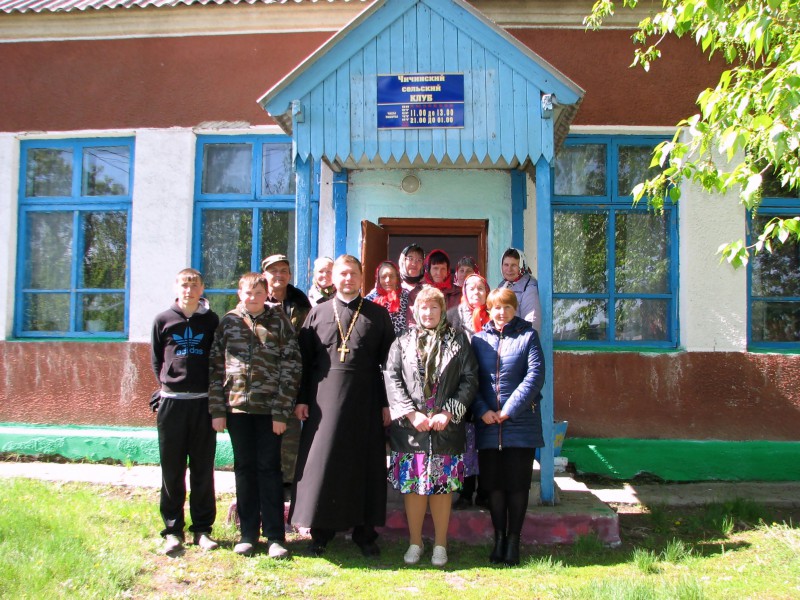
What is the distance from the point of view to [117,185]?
6.74 metres

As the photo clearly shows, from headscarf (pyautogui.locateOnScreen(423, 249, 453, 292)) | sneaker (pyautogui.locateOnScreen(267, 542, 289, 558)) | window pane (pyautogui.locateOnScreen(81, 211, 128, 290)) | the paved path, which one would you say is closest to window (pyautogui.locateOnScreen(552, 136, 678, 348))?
the paved path

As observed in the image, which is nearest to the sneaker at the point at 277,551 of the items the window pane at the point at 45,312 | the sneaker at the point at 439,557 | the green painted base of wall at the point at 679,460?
the sneaker at the point at 439,557

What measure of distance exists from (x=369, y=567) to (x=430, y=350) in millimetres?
1245

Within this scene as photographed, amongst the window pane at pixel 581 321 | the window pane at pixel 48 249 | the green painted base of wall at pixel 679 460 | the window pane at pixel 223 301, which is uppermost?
the window pane at pixel 48 249

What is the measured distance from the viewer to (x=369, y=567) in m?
3.72

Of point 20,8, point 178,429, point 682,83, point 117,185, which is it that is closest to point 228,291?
point 117,185

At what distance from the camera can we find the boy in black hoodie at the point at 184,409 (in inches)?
151

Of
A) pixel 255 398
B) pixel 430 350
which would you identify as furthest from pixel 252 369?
pixel 430 350

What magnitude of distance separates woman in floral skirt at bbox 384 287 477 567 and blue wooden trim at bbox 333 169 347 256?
219 centimetres

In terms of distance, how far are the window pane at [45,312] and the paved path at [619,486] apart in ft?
4.59

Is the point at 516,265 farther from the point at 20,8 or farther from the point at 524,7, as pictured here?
the point at 20,8

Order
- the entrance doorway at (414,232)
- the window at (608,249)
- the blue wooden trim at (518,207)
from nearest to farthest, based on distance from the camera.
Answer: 1. the entrance doorway at (414,232)
2. the blue wooden trim at (518,207)
3. the window at (608,249)

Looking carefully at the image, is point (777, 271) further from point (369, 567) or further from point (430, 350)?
point (369, 567)

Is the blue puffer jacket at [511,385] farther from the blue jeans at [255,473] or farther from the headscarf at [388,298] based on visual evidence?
the blue jeans at [255,473]
